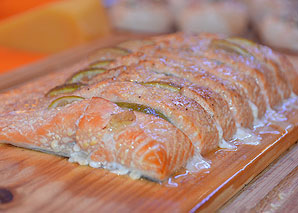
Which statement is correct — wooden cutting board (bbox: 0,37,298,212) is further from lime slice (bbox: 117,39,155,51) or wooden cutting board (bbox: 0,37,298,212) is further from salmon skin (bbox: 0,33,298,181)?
lime slice (bbox: 117,39,155,51)

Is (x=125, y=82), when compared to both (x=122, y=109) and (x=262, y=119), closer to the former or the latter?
(x=122, y=109)

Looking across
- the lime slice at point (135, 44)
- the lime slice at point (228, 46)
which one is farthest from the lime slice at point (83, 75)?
the lime slice at point (228, 46)

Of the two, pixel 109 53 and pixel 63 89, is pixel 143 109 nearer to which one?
pixel 63 89

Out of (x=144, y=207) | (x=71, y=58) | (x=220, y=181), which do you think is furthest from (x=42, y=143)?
(x=71, y=58)

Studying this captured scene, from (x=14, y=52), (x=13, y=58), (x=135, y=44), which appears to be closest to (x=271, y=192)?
(x=135, y=44)

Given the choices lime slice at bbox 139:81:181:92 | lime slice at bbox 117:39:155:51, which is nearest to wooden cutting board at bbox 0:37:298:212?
lime slice at bbox 139:81:181:92
